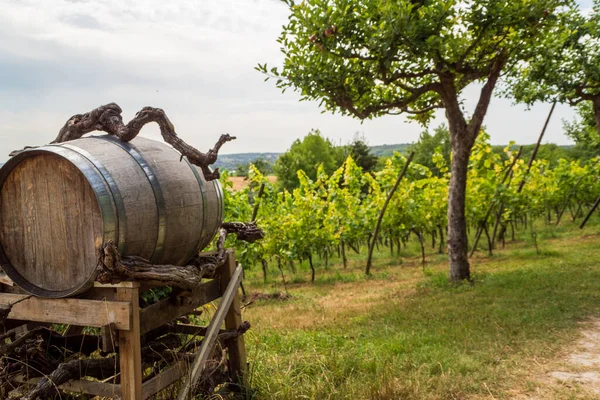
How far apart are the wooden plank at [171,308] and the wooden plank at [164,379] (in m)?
0.34

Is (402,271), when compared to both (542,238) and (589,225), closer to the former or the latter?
(542,238)

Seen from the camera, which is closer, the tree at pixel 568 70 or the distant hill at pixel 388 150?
the tree at pixel 568 70

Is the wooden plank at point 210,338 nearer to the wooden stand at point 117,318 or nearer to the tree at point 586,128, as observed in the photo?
the wooden stand at point 117,318

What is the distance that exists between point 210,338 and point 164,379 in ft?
1.44

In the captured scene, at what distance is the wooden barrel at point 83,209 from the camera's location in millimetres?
2838

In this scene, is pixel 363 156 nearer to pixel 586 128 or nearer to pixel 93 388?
pixel 586 128

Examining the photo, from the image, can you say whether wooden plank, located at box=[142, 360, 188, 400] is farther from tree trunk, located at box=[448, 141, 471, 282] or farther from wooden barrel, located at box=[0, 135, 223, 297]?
tree trunk, located at box=[448, 141, 471, 282]

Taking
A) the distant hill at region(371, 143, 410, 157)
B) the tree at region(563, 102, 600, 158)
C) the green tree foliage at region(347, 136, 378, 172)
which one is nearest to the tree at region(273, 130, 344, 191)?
the green tree foliage at region(347, 136, 378, 172)

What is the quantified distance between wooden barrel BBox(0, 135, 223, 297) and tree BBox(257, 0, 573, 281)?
5.48m

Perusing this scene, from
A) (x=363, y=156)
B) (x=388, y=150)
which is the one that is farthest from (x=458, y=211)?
(x=388, y=150)

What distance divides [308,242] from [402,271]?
8.96 feet

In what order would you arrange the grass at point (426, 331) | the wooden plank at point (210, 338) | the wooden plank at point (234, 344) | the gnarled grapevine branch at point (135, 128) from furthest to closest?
1. the grass at point (426, 331)
2. the wooden plank at point (234, 344)
3. the wooden plank at point (210, 338)
4. the gnarled grapevine branch at point (135, 128)

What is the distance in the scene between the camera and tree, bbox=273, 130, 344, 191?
49625 mm

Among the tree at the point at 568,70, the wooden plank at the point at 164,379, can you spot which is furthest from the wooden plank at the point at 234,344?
the tree at the point at 568,70
